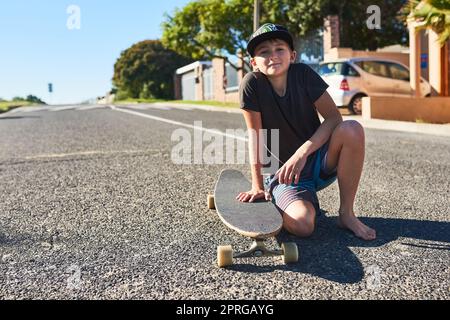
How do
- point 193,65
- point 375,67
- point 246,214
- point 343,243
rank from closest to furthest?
point 246,214 → point 343,243 → point 375,67 → point 193,65

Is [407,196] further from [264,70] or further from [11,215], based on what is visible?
[11,215]

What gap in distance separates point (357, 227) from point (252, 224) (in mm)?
793

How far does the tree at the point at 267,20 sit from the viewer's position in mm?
24141

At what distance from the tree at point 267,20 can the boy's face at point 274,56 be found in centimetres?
2113

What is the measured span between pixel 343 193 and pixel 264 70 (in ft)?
3.03

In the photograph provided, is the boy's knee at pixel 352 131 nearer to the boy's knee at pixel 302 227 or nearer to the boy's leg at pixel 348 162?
the boy's leg at pixel 348 162

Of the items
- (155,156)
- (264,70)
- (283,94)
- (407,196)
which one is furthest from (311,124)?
(155,156)

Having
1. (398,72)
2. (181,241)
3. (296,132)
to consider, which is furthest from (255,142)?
(398,72)

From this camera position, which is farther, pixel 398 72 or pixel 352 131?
pixel 398 72

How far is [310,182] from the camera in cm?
319

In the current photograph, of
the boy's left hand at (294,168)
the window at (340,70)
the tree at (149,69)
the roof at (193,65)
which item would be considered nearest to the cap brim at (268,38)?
the boy's left hand at (294,168)

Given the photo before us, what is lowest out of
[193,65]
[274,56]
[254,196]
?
[254,196]

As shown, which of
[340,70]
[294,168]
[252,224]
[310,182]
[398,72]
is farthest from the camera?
[398,72]

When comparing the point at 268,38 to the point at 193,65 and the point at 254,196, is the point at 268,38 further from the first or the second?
the point at 193,65
